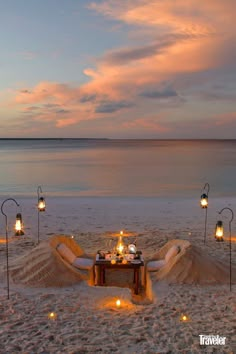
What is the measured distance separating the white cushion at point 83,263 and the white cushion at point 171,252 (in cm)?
188

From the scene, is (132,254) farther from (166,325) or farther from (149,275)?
(166,325)

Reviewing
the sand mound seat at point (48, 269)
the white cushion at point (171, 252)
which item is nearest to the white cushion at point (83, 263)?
the sand mound seat at point (48, 269)

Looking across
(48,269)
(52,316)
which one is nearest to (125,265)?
(48,269)

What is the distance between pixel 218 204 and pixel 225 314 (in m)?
13.6

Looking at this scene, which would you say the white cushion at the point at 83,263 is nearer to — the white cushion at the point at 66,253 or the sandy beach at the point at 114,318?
the white cushion at the point at 66,253

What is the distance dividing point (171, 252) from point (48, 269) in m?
2.99

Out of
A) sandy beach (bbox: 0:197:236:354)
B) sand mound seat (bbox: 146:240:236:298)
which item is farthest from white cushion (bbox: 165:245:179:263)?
sandy beach (bbox: 0:197:236:354)

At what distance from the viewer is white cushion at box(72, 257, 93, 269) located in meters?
9.52

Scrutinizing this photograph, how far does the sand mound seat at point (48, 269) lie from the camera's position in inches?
334

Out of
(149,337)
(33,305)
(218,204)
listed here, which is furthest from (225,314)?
(218,204)

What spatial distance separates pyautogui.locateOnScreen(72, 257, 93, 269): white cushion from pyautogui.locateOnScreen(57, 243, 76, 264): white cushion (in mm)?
107

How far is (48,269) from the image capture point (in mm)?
8648

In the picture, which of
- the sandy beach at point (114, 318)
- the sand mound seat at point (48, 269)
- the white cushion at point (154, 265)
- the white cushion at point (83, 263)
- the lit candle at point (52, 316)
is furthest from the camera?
the white cushion at point (83, 263)

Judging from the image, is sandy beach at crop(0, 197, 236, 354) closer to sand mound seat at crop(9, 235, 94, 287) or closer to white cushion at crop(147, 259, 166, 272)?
sand mound seat at crop(9, 235, 94, 287)
